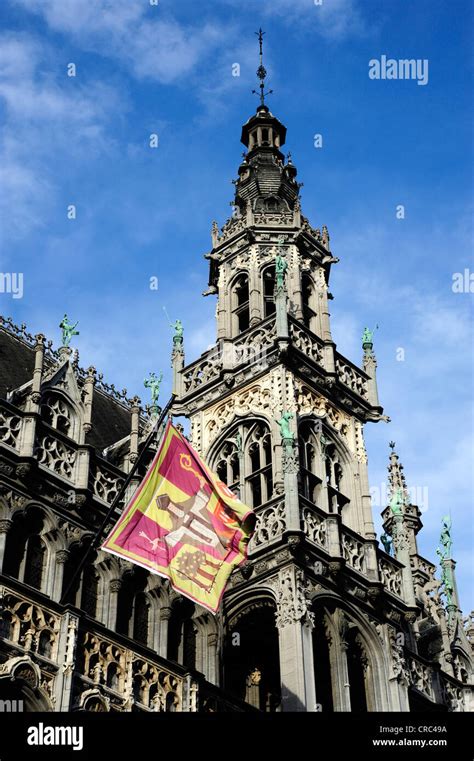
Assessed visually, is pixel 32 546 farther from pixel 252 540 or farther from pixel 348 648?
pixel 348 648

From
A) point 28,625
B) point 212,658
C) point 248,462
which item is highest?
point 248,462

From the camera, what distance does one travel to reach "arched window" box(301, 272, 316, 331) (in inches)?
1590

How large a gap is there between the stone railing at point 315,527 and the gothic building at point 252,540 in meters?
0.06

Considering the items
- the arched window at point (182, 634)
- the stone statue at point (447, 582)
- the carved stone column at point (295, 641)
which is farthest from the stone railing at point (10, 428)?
the stone statue at point (447, 582)

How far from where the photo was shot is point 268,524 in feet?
108

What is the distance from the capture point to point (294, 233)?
138 feet

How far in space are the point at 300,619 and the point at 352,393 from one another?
9.91m

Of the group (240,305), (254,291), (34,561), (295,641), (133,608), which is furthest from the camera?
(240,305)

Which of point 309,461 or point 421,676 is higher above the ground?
point 309,461

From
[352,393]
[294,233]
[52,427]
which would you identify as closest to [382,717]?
[52,427]

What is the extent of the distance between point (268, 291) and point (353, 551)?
10.5 m

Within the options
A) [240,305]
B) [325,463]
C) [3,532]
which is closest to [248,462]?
[325,463]

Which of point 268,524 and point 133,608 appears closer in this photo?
point 133,608

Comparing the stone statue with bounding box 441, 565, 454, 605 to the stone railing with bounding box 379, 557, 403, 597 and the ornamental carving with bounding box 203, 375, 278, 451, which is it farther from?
the ornamental carving with bounding box 203, 375, 278, 451
